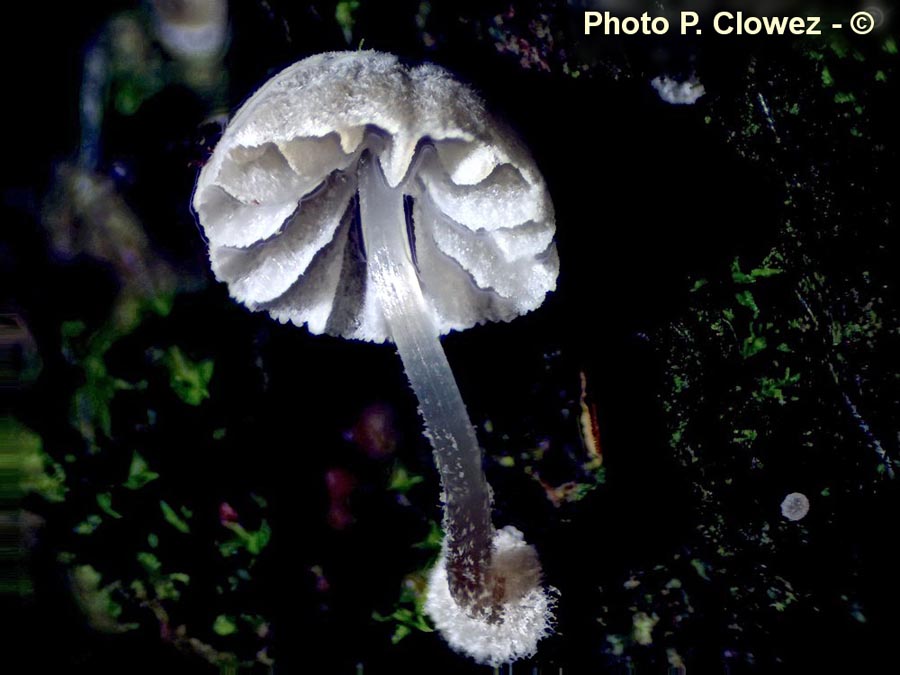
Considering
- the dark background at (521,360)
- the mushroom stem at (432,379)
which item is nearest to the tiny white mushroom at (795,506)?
the dark background at (521,360)

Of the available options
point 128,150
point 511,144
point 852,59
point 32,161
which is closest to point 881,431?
point 852,59

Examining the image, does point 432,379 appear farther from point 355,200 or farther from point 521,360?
point 355,200

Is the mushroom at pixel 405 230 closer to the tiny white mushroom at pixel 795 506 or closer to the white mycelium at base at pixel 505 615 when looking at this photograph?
the white mycelium at base at pixel 505 615

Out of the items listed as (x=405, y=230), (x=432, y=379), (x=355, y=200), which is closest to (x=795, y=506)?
(x=432, y=379)

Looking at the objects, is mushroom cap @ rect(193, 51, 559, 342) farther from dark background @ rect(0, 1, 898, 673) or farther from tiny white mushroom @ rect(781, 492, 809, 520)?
tiny white mushroom @ rect(781, 492, 809, 520)

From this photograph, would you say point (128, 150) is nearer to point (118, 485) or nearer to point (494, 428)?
point (118, 485)

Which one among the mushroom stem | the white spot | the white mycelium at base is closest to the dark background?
the white spot
